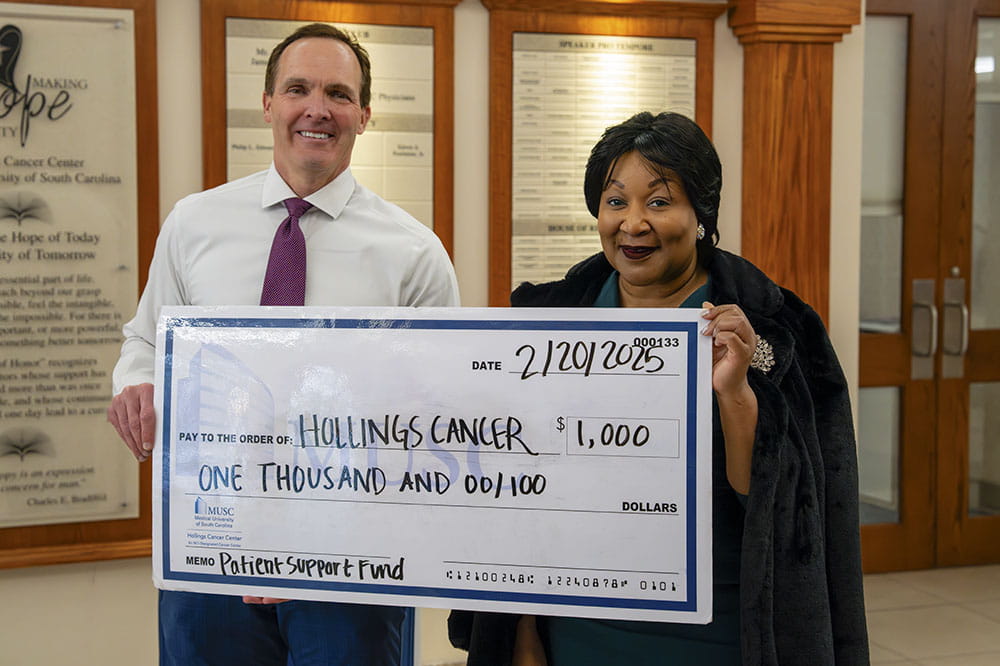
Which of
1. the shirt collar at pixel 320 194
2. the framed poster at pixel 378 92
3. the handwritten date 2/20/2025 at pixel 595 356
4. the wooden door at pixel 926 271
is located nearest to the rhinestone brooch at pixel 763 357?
the handwritten date 2/20/2025 at pixel 595 356

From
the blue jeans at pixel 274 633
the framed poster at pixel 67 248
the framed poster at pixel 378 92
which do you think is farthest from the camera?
the framed poster at pixel 378 92

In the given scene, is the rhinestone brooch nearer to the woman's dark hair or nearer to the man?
the woman's dark hair

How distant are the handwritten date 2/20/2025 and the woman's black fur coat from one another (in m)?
0.13

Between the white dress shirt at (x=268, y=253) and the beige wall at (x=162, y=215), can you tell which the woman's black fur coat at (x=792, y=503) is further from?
the beige wall at (x=162, y=215)

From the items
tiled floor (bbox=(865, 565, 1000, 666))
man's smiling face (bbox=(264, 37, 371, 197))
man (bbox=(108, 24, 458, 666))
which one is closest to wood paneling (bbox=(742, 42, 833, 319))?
tiled floor (bbox=(865, 565, 1000, 666))

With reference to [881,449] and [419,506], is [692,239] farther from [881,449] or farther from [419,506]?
[881,449]

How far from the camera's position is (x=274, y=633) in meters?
1.72

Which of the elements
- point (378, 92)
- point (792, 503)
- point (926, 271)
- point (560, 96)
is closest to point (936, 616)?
point (926, 271)

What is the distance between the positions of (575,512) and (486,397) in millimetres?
203

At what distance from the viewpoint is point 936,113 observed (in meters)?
4.41

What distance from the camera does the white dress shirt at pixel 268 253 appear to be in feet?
6.06

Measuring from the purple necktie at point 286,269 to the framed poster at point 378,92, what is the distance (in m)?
1.49

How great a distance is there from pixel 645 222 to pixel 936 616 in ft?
10.8

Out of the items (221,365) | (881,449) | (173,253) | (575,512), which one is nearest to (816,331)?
(575,512)
